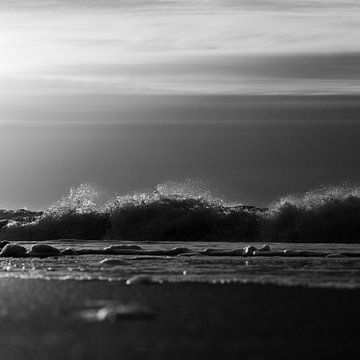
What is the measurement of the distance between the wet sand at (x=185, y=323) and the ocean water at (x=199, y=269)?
976mm

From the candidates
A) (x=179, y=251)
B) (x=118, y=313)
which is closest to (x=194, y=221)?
(x=179, y=251)

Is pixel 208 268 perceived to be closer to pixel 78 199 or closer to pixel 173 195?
pixel 173 195

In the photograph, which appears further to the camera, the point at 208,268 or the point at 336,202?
the point at 336,202

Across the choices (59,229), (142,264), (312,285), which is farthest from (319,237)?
(312,285)

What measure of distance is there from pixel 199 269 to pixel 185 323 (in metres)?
5.90

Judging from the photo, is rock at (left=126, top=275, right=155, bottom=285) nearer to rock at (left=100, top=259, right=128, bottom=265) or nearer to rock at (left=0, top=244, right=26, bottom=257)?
rock at (left=100, top=259, right=128, bottom=265)

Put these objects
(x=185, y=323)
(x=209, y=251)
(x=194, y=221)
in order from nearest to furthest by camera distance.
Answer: (x=185, y=323) → (x=209, y=251) → (x=194, y=221)

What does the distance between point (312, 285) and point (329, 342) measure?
4094 mm

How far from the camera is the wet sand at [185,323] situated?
264 inches

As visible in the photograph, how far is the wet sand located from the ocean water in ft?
3.20

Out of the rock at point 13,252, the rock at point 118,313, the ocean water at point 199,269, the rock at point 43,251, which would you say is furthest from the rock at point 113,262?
the rock at point 118,313

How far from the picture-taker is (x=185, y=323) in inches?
318

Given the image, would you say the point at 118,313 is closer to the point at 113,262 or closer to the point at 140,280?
the point at 140,280

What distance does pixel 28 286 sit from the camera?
11281mm
